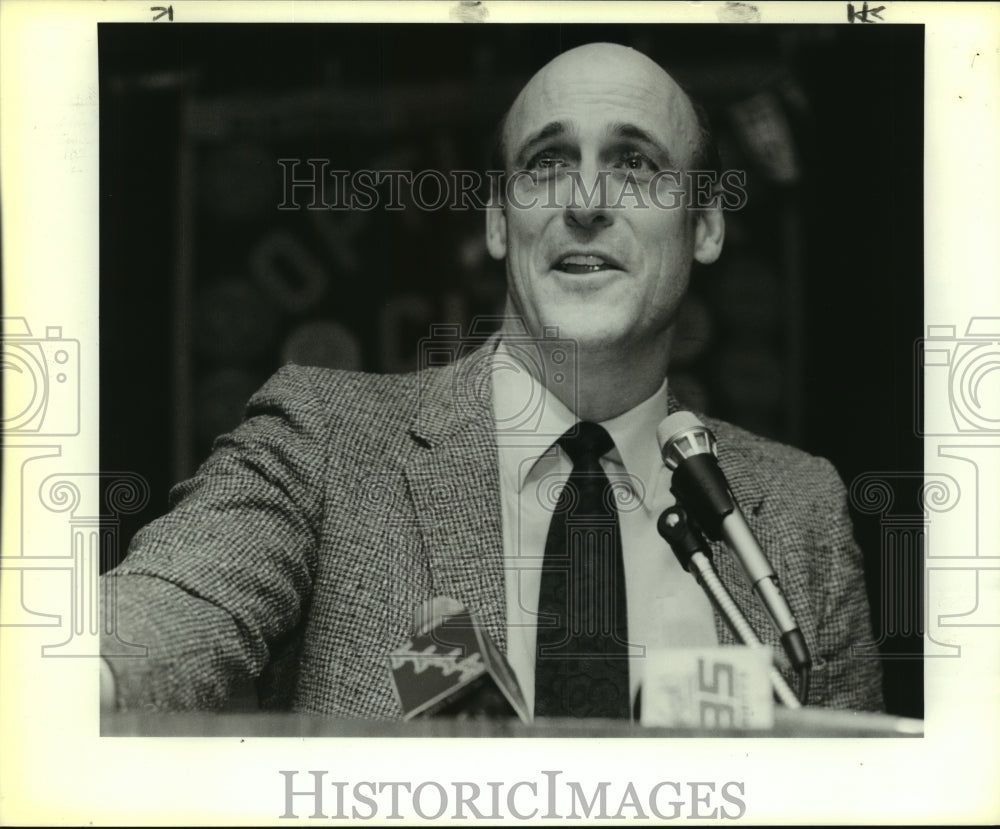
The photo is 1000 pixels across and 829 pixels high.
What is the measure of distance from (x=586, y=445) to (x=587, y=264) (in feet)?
1.54

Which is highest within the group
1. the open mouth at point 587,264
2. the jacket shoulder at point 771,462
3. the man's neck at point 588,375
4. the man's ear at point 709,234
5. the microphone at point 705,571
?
the man's ear at point 709,234

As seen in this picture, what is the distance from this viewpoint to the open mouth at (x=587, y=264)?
3803mm

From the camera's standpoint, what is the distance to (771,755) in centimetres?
382

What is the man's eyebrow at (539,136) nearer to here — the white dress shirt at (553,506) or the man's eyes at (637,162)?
the man's eyes at (637,162)

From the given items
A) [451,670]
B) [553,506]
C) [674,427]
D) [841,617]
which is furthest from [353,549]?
[841,617]

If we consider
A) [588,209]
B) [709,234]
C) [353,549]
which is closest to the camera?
[353,549]

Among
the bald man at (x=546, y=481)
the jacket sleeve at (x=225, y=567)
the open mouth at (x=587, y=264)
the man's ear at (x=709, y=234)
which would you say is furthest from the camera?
the man's ear at (x=709, y=234)

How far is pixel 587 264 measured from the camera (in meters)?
3.80

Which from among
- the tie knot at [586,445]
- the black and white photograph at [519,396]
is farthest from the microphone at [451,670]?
the tie knot at [586,445]

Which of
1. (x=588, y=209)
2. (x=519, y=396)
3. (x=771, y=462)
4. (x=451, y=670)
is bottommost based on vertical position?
(x=451, y=670)

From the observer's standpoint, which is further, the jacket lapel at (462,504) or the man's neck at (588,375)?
the man's neck at (588,375)

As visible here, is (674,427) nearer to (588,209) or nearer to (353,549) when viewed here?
(588,209)

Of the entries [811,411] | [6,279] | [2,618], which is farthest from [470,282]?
[2,618]

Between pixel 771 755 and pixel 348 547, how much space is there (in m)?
1.22
